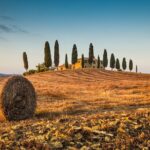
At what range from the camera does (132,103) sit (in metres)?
22.7

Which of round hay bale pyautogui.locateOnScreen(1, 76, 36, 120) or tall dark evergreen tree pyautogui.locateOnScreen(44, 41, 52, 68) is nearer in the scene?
round hay bale pyautogui.locateOnScreen(1, 76, 36, 120)

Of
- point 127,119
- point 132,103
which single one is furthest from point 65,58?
point 127,119

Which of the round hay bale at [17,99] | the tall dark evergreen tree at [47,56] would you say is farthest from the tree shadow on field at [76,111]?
the tall dark evergreen tree at [47,56]

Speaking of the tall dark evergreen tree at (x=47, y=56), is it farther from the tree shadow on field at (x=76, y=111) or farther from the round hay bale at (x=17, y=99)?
the round hay bale at (x=17, y=99)

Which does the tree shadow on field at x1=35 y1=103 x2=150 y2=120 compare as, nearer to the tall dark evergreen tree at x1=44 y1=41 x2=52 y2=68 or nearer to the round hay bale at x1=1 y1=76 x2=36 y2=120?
the round hay bale at x1=1 y1=76 x2=36 y2=120

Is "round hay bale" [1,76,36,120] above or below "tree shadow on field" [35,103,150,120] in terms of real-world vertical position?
above

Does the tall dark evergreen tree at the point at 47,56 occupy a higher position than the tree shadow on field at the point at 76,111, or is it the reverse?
the tall dark evergreen tree at the point at 47,56

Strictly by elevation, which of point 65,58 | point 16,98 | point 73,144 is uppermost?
point 65,58

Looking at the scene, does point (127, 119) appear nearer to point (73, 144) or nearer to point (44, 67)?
point (73, 144)

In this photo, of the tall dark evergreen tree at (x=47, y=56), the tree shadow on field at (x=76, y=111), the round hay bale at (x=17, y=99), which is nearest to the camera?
the round hay bale at (x=17, y=99)

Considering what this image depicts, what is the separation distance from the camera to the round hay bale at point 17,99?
16.5 metres

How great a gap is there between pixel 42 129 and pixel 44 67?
8247 centimetres

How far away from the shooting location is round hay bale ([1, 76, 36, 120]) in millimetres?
16484

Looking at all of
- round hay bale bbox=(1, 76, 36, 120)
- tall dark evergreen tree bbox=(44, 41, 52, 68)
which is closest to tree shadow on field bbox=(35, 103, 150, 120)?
round hay bale bbox=(1, 76, 36, 120)
